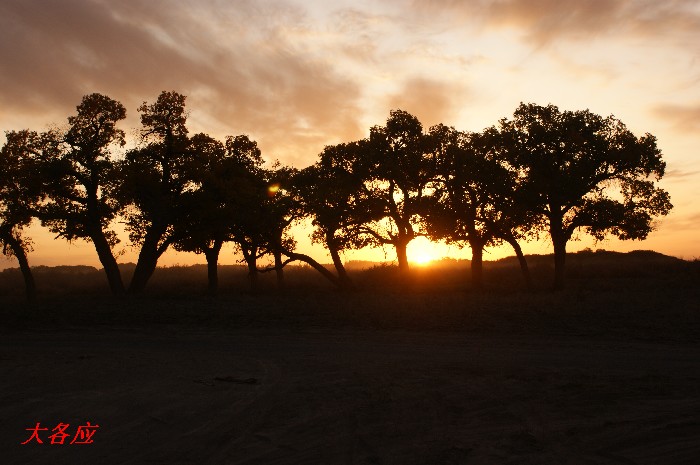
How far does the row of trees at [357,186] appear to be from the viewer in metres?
34.8

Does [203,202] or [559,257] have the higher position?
[203,202]

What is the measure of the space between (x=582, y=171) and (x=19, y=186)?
36.1 metres

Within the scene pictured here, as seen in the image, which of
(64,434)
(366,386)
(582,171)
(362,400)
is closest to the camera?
(64,434)

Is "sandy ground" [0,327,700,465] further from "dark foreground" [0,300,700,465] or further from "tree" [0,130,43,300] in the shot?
"tree" [0,130,43,300]

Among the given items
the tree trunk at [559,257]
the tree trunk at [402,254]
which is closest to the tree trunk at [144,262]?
the tree trunk at [402,254]

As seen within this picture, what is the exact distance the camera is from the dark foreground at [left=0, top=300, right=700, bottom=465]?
7488 mm

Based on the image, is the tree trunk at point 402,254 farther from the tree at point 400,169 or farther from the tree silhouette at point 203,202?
the tree silhouette at point 203,202

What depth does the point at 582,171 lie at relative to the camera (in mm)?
33750

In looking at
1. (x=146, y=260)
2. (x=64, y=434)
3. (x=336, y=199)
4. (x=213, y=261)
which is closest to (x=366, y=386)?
(x=64, y=434)

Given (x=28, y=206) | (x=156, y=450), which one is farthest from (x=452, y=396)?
(x=28, y=206)

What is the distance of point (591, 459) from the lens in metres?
7.08

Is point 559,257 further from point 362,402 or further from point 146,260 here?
point 362,402

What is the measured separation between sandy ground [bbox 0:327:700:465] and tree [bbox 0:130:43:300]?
21.2 m

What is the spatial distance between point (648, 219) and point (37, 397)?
3503 centimetres
